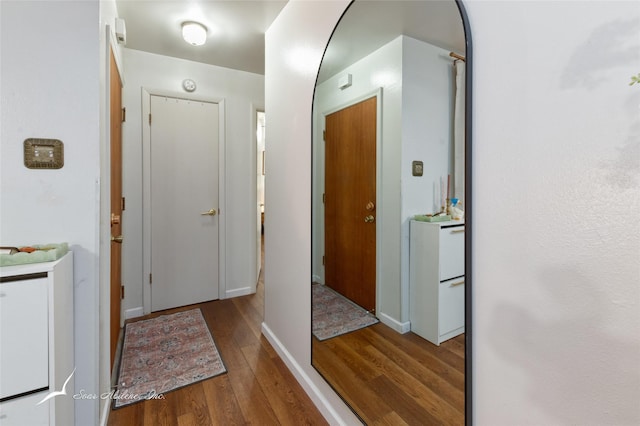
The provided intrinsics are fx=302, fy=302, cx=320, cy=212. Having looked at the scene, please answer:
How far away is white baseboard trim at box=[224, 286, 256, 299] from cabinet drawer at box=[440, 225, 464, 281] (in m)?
2.81

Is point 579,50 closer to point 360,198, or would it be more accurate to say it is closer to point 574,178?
point 574,178

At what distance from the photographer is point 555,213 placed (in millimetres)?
657

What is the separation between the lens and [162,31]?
7.93ft

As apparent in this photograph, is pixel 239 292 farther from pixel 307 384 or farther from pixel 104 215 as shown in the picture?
pixel 104 215

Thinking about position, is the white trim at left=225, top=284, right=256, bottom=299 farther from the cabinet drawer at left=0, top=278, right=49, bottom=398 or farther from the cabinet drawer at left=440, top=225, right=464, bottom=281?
the cabinet drawer at left=440, top=225, right=464, bottom=281

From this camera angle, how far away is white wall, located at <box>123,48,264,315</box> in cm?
A: 278

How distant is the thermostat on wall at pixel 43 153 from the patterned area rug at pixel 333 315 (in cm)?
133

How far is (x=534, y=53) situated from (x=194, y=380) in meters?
2.25

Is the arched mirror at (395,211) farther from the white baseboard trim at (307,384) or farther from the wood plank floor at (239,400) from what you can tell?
the wood plank floor at (239,400)

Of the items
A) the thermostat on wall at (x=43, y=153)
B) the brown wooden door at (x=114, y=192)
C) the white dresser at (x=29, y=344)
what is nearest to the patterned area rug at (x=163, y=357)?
the brown wooden door at (x=114, y=192)

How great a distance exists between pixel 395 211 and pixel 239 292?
2694 mm

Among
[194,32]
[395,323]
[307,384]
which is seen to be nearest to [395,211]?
[395,323]

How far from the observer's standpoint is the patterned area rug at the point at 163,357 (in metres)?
1.83

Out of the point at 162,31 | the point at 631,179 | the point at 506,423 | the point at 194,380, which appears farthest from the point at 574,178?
the point at 162,31
